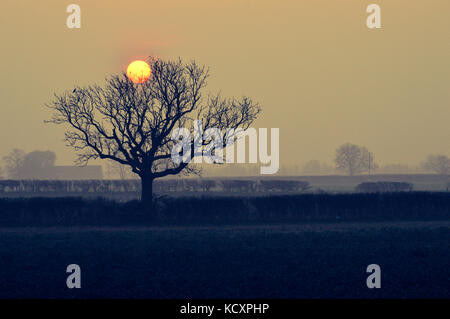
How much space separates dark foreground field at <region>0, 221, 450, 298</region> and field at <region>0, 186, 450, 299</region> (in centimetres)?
4

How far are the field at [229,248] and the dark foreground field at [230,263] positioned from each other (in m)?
0.04

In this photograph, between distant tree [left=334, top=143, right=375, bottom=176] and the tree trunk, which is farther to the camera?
distant tree [left=334, top=143, right=375, bottom=176]

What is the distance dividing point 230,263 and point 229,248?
9.85 feet

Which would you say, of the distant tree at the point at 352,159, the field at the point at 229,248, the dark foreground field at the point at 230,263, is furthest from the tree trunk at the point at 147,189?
the distant tree at the point at 352,159

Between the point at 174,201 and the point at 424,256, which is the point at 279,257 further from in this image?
the point at 174,201

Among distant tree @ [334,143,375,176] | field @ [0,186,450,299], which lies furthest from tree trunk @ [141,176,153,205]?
distant tree @ [334,143,375,176]

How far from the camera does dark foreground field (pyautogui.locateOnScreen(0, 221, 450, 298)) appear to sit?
16938 millimetres

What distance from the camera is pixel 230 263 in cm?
2078

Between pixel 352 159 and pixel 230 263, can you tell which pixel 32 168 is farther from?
pixel 230 263

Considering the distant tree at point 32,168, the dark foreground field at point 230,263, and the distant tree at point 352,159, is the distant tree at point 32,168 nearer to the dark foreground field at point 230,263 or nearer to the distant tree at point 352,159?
the distant tree at point 352,159

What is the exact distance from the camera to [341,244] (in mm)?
24719

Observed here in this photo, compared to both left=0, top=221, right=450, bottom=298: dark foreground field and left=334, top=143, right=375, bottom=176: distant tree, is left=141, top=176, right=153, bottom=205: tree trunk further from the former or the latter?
left=334, top=143, right=375, bottom=176: distant tree

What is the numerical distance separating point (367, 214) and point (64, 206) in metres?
18.3
